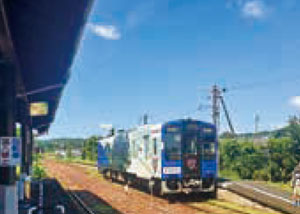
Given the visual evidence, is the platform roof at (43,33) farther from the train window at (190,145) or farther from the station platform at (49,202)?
the train window at (190,145)

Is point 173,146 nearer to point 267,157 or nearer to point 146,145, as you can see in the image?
point 146,145

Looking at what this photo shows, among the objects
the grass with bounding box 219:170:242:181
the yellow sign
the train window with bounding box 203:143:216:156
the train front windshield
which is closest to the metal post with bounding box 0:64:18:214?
the train front windshield

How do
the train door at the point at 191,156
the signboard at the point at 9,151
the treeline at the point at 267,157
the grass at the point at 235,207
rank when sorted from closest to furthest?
the signboard at the point at 9,151, the grass at the point at 235,207, the train door at the point at 191,156, the treeline at the point at 267,157

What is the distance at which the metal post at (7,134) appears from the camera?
35.7 ft

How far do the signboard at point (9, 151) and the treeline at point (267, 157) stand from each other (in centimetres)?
1959

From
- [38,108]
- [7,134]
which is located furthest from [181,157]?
[38,108]

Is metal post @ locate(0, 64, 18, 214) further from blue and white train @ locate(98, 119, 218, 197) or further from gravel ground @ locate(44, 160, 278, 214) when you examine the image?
blue and white train @ locate(98, 119, 218, 197)

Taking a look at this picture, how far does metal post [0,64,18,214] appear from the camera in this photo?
10891 mm

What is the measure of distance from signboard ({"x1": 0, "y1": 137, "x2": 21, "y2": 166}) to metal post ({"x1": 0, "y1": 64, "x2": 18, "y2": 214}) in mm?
412

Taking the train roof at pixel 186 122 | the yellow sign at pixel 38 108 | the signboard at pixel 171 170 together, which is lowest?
the signboard at pixel 171 170

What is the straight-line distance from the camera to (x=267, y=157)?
28500mm

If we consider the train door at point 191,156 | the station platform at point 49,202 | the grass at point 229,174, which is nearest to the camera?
the station platform at point 49,202

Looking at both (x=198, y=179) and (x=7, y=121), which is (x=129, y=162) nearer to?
(x=198, y=179)

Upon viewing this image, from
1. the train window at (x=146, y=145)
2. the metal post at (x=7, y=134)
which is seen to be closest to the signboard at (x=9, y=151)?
the metal post at (x=7, y=134)
